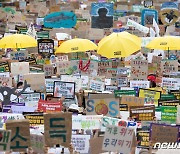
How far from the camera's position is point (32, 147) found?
291 inches

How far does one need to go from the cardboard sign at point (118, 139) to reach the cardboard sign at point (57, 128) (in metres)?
0.46

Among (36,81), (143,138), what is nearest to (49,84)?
(36,81)

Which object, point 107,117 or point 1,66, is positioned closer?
point 107,117

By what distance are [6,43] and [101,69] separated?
2865mm

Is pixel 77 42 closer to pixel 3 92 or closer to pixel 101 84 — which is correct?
pixel 101 84

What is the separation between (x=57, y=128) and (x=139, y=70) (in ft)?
18.5

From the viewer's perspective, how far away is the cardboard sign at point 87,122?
26.8 ft

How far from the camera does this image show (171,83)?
38.6ft

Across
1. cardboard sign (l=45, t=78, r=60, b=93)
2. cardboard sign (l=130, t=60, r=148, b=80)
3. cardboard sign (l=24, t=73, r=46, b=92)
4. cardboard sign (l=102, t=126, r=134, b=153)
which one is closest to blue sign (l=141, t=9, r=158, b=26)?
cardboard sign (l=130, t=60, r=148, b=80)

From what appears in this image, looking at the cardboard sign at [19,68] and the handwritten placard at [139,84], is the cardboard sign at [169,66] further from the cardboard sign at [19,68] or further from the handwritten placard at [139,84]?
the cardboard sign at [19,68]

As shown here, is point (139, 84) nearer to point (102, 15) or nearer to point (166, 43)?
point (166, 43)

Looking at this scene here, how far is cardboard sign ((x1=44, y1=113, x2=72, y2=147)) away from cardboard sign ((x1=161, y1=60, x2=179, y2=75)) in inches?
251

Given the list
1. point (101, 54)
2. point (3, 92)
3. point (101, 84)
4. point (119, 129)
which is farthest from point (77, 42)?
point (119, 129)

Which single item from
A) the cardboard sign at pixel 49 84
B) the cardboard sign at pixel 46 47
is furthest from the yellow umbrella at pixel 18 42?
the cardboard sign at pixel 49 84
